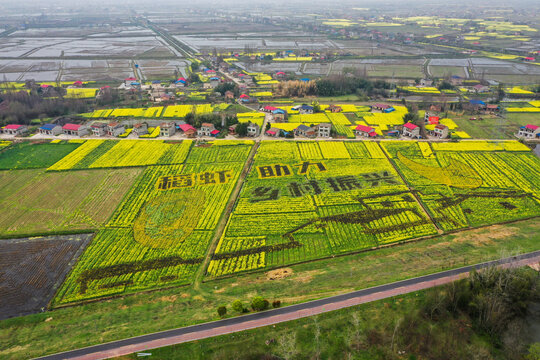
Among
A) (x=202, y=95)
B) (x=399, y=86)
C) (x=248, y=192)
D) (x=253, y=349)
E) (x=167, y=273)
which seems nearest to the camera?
(x=253, y=349)

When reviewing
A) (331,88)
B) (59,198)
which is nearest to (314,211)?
(59,198)

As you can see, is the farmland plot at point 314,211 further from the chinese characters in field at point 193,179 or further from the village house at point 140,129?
the village house at point 140,129

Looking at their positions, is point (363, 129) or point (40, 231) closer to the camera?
point (40, 231)

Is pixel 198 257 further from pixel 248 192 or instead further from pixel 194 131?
pixel 194 131

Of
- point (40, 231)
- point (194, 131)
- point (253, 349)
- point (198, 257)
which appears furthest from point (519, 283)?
point (194, 131)

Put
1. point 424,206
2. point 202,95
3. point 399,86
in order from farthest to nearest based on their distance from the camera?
point 399,86
point 202,95
point 424,206

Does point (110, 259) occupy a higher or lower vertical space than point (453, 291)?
lower
